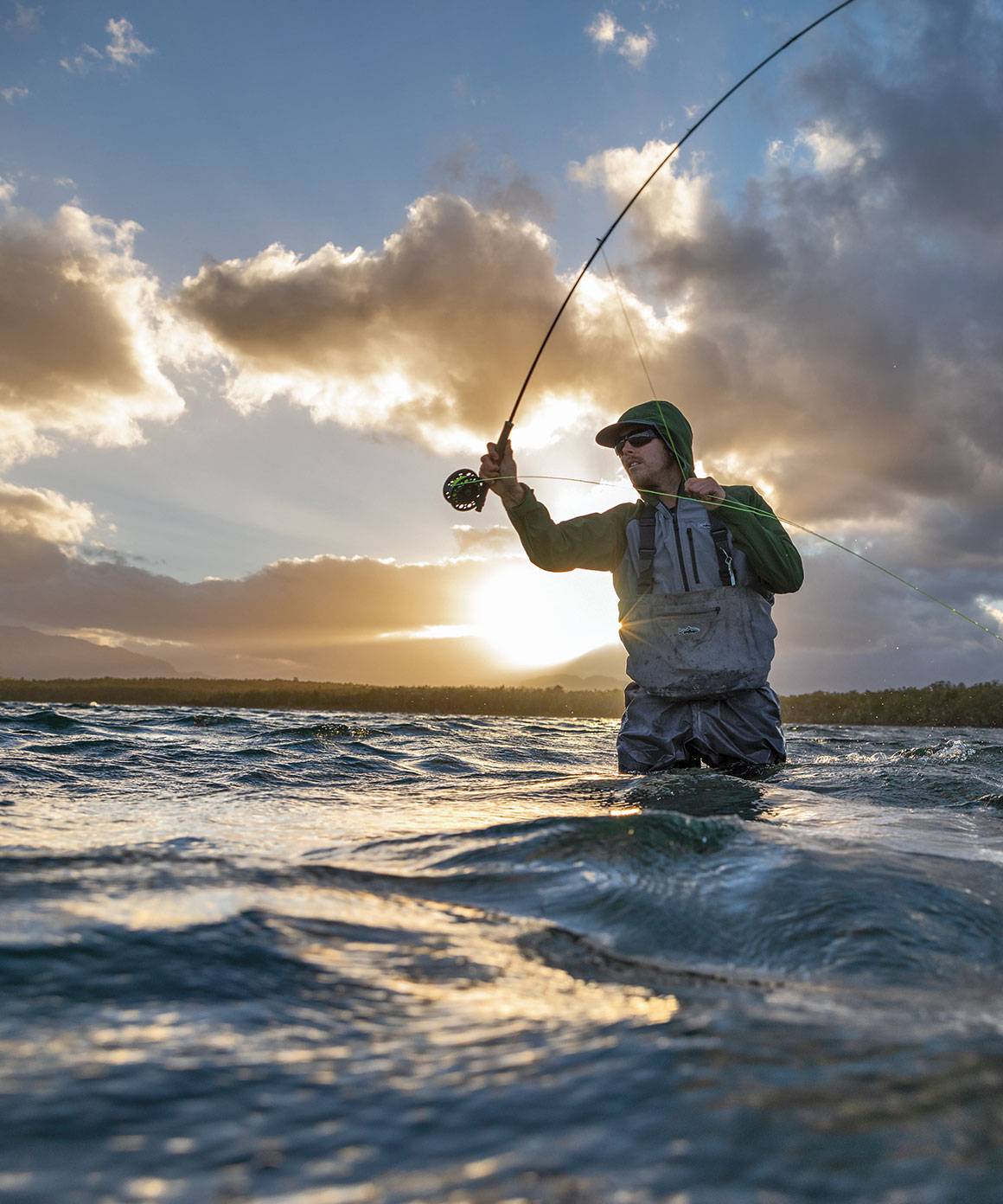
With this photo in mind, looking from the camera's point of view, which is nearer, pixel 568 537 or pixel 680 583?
pixel 680 583

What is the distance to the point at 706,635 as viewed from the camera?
6.20m

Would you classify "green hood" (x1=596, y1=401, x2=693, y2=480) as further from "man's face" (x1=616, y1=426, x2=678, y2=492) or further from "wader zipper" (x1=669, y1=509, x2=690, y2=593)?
"wader zipper" (x1=669, y1=509, x2=690, y2=593)

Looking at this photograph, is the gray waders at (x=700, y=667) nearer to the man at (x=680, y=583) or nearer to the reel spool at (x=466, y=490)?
the man at (x=680, y=583)

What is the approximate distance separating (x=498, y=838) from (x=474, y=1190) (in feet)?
7.86

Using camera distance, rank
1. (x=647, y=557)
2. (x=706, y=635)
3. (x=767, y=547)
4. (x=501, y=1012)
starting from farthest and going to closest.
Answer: (x=647, y=557)
(x=706, y=635)
(x=767, y=547)
(x=501, y=1012)

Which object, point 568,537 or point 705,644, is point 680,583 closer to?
point 705,644

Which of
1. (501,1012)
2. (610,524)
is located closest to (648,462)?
(610,524)

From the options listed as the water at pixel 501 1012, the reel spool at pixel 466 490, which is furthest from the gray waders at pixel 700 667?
the water at pixel 501 1012

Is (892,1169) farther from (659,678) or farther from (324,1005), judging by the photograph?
(659,678)

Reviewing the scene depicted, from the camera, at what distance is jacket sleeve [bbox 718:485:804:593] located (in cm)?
611

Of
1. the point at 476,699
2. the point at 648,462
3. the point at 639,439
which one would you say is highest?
the point at 639,439

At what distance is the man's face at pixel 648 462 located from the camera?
21.9ft

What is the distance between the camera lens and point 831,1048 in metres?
1.53

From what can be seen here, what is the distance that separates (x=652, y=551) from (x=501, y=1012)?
498 centimetres
